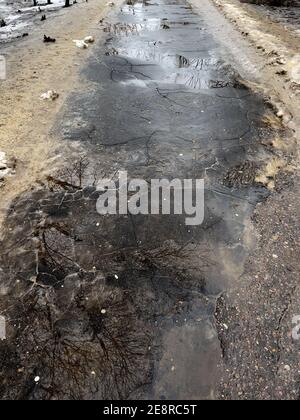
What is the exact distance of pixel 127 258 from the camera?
3.73m

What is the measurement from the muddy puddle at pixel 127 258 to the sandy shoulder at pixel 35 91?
13.5 inches

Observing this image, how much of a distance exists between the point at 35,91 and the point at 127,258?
495 centimetres

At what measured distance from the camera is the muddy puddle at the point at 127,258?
2.85 meters

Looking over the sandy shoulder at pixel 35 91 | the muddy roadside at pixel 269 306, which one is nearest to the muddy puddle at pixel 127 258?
the muddy roadside at pixel 269 306

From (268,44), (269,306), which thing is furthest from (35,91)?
(268,44)

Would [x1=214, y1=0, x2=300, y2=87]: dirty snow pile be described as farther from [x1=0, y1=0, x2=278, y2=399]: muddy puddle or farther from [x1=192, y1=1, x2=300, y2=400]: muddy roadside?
[x1=192, y1=1, x2=300, y2=400]: muddy roadside

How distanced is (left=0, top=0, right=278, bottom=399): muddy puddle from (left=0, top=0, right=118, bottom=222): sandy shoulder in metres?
0.34

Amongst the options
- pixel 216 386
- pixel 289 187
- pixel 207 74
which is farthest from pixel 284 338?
pixel 207 74

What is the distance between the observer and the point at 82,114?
20.6 ft

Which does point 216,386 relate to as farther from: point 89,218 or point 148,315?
point 89,218

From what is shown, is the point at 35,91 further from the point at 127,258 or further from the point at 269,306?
the point at 269,306

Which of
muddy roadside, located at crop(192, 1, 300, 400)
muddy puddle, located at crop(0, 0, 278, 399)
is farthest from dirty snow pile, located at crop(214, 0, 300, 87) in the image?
muddy roadside, located at crop(192, 1, 300, 400)

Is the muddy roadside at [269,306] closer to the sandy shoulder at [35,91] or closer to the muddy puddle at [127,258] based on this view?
the muddy puddle at [127,258]

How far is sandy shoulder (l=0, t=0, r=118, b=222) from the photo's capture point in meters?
4.99
